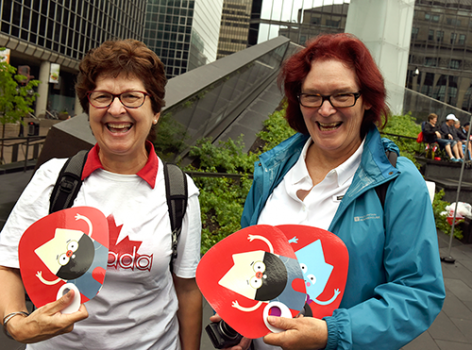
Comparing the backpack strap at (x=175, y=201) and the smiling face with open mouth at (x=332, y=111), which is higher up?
the smiling face with open mouth at (x=332, y=111)

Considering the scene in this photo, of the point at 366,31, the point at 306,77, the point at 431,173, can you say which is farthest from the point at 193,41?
the point at 306,77

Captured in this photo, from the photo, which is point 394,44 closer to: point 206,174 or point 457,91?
point 206,174

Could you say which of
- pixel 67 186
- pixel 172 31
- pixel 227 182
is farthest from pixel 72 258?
pixel 172 31

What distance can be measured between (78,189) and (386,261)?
1323 millimetres

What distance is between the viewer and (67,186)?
1.67 m

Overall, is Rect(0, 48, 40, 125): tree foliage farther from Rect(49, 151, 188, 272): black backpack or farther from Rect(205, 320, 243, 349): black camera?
Rect(205, 320, 243, 349): black camera

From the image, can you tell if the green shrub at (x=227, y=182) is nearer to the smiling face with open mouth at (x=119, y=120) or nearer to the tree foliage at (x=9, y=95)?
the smiling face with open mouth at (x=119, y=120)

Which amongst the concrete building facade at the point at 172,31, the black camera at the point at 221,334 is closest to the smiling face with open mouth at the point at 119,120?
the black camera at the point at 221,334

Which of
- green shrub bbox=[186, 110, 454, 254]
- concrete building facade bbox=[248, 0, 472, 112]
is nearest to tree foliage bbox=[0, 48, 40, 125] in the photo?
green shrub bbox=[186, 110, 454, 254]

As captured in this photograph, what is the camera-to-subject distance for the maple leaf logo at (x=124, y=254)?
1.59 metres

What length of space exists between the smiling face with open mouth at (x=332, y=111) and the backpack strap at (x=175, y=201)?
2.18 ft

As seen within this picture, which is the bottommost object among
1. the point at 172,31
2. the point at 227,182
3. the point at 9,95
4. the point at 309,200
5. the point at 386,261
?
the point at 227,182

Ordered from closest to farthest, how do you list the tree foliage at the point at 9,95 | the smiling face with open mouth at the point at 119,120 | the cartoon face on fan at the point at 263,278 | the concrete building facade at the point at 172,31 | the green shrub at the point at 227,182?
1. the cartoon face on fan at the point at 263,278
2. the smiling face with open mouth at the point at 119,120
3. the green shrub at the point at 227,182
4. the tree foliage at the point at 9,95
5. the concrete building facade at the point at 172,31

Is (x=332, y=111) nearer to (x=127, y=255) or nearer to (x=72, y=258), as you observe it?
(x=127, y=255)
